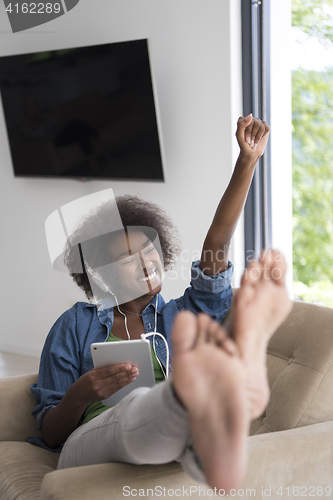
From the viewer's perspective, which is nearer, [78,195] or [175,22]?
[175,22]

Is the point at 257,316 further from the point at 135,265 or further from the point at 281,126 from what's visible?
the point at 281,126

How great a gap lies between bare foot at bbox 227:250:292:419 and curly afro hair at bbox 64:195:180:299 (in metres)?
0.65

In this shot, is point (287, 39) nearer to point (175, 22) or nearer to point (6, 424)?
point (175, 22)

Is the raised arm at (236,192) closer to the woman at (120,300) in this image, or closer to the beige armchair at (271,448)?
the woman at (120,300)

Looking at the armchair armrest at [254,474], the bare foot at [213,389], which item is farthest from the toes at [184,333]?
the armchair armrest at [254,474]

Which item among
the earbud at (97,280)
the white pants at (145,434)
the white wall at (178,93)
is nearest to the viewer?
the white pants at (145,434)

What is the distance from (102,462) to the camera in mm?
877

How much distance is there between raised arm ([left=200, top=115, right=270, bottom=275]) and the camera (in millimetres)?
1088

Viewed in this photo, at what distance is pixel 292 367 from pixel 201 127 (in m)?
1.32

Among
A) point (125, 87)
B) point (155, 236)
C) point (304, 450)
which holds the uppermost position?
point (125, 87)

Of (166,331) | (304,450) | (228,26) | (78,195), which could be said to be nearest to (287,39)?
(228,26)

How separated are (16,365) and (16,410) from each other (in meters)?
1.56

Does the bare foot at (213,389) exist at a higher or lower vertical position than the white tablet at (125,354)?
higher

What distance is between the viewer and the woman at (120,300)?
108 centimetres
